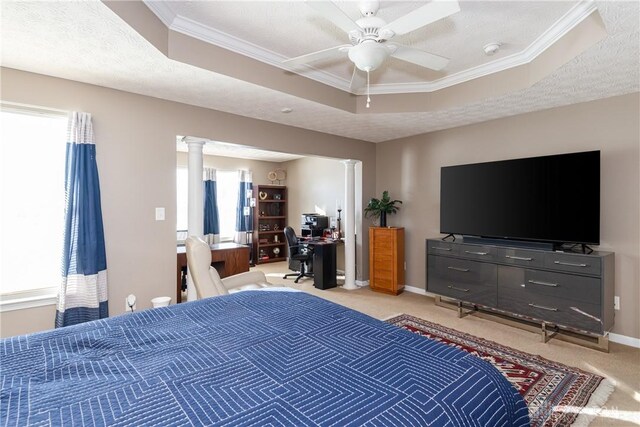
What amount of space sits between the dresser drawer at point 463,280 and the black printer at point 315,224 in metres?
2.73

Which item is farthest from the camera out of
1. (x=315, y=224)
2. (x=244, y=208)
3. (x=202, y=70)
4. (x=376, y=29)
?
(x=244, y=208)

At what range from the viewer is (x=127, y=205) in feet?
10.0

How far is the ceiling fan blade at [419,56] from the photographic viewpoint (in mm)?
2034

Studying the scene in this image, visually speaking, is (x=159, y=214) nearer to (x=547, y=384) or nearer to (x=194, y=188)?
(x=194, y=188)

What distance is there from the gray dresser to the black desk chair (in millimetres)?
2436

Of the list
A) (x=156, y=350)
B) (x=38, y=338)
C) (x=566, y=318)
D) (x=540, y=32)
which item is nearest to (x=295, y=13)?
(x=540, y=32)

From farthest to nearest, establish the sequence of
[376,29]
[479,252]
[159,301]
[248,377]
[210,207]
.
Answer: [210,207] → [479,252] → [159,301] → [376,29] → [248,377]

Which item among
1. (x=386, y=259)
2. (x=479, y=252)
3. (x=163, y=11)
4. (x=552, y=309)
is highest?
(x=163, y=11)

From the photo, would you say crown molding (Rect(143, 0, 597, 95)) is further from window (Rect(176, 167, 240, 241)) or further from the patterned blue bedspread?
window (Rect(176, 167, 240, 241))

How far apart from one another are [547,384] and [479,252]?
62.0 inches

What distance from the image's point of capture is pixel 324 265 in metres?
5.27

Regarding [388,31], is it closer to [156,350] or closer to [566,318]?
[156,350]

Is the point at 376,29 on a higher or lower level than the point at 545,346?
higher

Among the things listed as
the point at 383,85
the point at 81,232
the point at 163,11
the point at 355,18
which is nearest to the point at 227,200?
the point at 81,232
